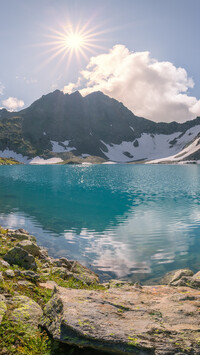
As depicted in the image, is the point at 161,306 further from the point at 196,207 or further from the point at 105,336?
the point at 196,207

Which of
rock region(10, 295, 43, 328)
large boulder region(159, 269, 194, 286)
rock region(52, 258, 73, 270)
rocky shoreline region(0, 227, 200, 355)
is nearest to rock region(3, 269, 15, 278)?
rocky shoreline region(0, 227, 200, 355)

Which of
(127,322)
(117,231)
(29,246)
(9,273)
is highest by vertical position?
(127,322)

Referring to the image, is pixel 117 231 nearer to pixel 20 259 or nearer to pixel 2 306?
pixel 20 259

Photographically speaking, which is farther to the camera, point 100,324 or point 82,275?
point 82,275

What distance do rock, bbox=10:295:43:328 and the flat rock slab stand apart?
37 cm

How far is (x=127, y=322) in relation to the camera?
19.1 ft

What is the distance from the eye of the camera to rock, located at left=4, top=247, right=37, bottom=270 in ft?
39.1

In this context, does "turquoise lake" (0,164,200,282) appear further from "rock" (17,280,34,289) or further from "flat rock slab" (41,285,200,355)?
"flat rock slab" (41,285,200,355)

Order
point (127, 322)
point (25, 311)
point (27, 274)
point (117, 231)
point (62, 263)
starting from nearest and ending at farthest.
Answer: point (127, 322) → point (25, 311) → point (27, 274) → point (62, 263) → point (117, 231)

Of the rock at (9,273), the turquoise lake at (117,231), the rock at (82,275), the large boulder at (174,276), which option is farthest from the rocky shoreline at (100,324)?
the turquoise lake at (117,231)

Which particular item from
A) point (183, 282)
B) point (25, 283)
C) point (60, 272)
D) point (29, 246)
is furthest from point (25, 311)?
point (183, 282)

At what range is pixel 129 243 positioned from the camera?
23688 millimetres

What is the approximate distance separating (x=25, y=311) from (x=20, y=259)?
577cm

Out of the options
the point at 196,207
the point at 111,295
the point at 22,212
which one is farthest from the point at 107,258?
the point at 196,207
